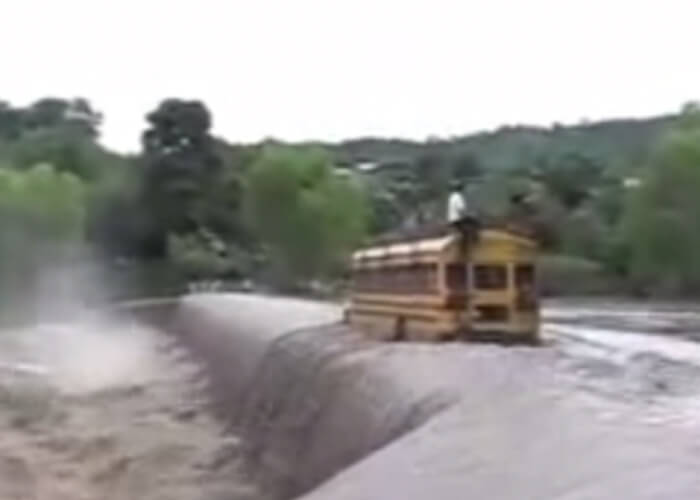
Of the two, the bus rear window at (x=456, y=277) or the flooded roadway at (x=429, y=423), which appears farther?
the bus rear window at (x=456, y=277)

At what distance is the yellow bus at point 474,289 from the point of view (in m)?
19.3

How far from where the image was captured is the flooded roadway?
9211 millimetres

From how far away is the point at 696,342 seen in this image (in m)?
23.8

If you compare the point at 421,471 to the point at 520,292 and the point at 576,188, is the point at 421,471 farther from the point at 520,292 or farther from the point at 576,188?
the point at 576,188

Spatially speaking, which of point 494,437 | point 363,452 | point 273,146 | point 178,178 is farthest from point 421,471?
point 273,146

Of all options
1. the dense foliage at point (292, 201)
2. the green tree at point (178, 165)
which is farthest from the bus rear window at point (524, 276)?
the green tree at point (178, 165)

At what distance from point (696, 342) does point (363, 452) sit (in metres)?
12.2

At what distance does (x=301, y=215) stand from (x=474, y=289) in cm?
5502

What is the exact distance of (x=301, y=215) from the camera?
244 feet

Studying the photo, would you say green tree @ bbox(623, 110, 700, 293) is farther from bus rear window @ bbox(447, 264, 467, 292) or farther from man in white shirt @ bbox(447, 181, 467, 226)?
bus rear window @ bbox(447, 264, 467, 292)

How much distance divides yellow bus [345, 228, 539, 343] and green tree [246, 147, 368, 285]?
5153 cm

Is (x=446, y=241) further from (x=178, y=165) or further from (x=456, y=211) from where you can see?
(x=178, y=165)

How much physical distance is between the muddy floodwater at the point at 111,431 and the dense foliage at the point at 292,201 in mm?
21335

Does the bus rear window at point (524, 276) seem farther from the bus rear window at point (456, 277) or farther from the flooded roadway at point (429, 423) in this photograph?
the flooded roadway at point (429, 423)
